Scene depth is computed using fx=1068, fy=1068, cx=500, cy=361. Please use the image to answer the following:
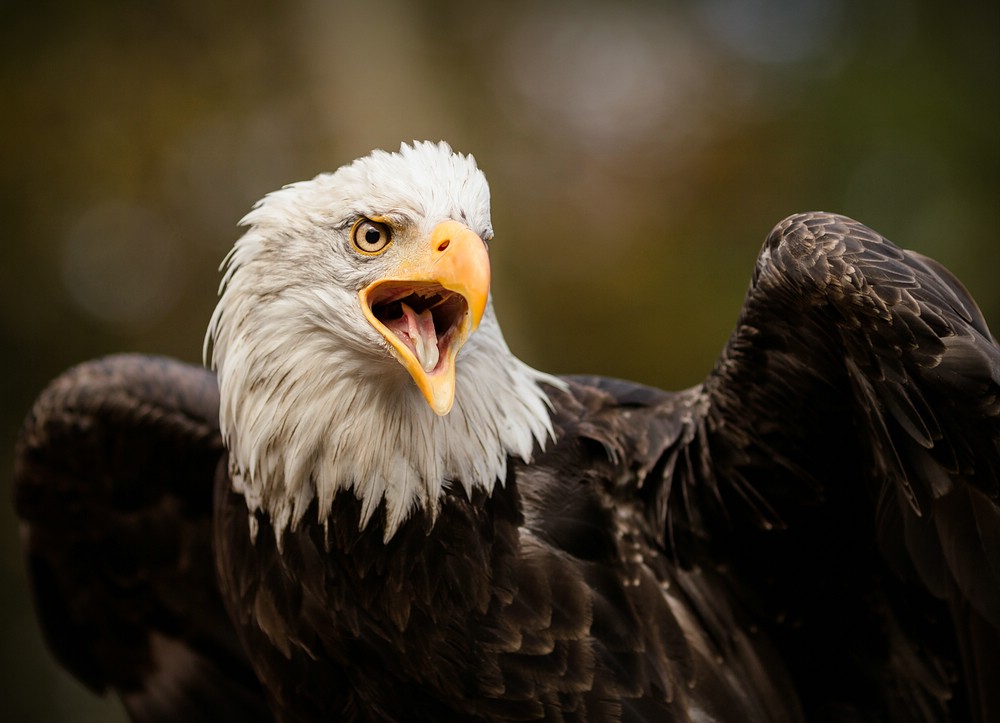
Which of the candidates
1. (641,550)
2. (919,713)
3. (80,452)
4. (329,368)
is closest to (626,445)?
(641,550)

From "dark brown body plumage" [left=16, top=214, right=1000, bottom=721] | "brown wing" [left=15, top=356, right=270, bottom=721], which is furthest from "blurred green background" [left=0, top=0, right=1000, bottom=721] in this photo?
"dark brown body plumage" [left=16, top=214, right=1000, bottom=721]

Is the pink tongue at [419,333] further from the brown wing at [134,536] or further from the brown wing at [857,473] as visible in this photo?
the brown wing at [134,536]

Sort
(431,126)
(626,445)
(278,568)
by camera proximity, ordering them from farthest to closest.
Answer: (431,126) → (626,445) → (278,568)

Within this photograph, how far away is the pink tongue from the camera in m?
2.08

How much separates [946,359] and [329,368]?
1.22 m

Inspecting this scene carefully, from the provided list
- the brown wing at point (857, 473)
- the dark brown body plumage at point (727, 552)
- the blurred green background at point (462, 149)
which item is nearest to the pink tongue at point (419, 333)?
the dark brown body plumage at point (727, 552)

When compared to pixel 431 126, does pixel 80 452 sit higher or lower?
lower

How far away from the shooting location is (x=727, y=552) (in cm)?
263

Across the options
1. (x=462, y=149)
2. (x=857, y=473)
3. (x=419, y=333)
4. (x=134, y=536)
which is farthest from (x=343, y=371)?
(x=462, y=149)

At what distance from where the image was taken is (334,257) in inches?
86.9

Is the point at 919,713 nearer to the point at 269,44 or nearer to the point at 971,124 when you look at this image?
the point at 971,124

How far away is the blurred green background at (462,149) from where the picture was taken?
255 inches

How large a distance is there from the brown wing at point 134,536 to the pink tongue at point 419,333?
4.24 feet

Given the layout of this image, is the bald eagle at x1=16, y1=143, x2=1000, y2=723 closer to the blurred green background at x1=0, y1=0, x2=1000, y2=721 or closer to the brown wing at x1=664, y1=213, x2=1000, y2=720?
the brown wing at x1=664, y1=213, x2=1000, y2=720
